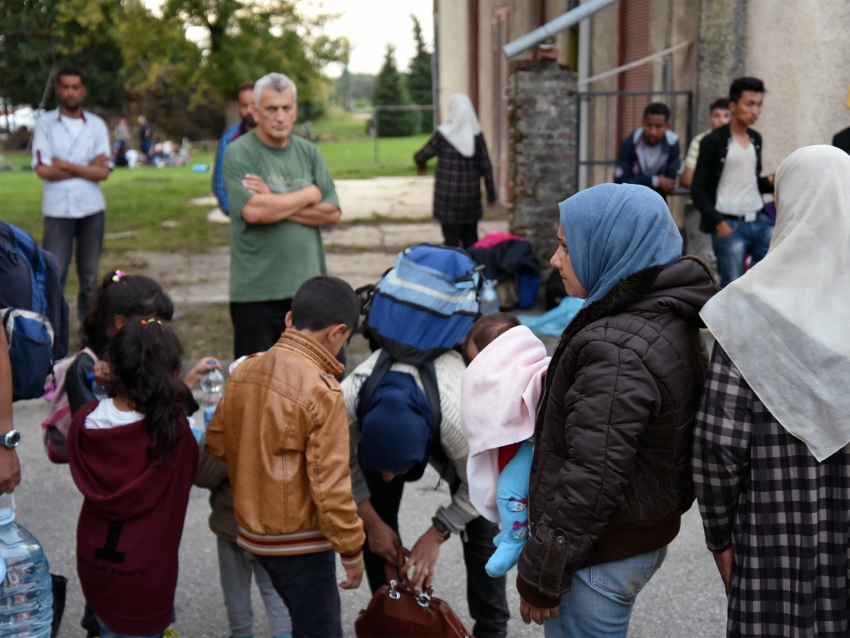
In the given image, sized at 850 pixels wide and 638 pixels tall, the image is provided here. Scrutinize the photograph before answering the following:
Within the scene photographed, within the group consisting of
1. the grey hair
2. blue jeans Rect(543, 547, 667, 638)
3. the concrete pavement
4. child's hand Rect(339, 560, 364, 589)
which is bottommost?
the concrete pavement

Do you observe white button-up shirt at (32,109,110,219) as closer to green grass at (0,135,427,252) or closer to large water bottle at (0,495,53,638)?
green grass at (0,135,427,252)

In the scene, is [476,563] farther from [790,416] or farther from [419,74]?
[419,74]

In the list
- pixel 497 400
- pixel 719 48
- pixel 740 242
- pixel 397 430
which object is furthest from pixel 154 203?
pixel 497 400

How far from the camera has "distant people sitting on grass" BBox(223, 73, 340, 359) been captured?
4723mm

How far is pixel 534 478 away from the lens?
222 cm

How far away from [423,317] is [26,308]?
1.27 meters

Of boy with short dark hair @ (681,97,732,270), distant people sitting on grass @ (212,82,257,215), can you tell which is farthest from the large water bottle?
boy with short dark hair @ (681,97,732,270)

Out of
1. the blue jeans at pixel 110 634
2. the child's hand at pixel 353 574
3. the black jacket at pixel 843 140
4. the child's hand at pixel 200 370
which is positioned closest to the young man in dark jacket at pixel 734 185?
the black jacket at pixel 843 140

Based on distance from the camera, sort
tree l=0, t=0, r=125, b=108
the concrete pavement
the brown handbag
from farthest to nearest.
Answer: tree l=0, t=0, r=125, b=108, the concrete pavement, the brown handbag

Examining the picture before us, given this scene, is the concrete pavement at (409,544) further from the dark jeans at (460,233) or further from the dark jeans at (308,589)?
the dark jeans at (460,233)

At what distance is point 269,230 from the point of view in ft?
15.9

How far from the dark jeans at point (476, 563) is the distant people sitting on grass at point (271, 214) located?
1.87 meters

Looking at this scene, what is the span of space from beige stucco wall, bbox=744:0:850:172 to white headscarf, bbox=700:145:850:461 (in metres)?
5.39

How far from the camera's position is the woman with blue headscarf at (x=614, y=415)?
2.04 meters
